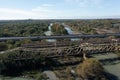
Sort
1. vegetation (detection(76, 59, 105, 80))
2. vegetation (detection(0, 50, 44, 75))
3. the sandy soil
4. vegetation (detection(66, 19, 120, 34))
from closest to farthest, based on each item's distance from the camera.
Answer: vegetation (detection(76, 59, 105, 80))
vegetation (detection(0, 50, 44, 75))
the sandy soil
vegetation (detection(66, 19, 120, 34))

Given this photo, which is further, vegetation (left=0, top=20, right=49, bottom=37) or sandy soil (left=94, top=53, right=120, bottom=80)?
vegetation (left=0, top=20, right=49, bottom=37)

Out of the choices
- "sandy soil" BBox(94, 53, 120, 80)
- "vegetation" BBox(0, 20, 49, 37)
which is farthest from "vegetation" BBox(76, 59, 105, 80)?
"vegetation" BBox(0, 20, 49, 37)

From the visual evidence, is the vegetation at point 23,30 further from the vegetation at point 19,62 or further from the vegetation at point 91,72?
the vegetation at point 91,72

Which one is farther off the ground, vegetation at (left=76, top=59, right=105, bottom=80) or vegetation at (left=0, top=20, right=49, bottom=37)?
vegetation at (left=76, top=59, right=105, bottom=80)

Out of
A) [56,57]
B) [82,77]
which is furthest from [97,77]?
[56,57]

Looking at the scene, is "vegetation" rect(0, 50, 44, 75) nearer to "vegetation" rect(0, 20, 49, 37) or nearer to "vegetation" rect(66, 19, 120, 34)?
"vegetation" rect(0, 20, 49, 37)

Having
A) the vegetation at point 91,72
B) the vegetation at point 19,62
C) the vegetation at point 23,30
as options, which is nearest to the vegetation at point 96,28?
the vegetation at point 23,30

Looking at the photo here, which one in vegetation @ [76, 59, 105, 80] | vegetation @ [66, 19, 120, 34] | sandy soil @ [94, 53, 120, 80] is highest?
vegetation @ [76, 59, 105, 80]

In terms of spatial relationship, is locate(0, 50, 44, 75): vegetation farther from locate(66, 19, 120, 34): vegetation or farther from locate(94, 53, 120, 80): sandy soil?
locate(66, 19, 120, 34): vegetation

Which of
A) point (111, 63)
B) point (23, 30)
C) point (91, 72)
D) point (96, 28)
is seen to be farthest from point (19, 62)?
point (96, 28)

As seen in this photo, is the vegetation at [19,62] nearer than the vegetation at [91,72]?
No

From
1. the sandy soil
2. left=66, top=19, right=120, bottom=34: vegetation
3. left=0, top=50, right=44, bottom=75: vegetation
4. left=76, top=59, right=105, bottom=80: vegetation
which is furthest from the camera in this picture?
left=66, top=19, right=120, bottom=34: vegetation
